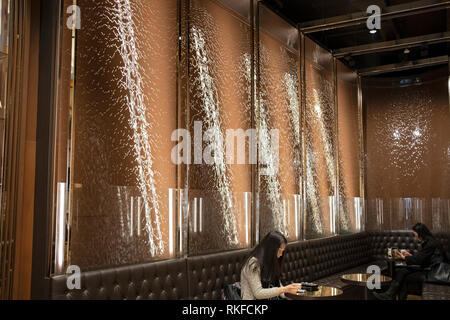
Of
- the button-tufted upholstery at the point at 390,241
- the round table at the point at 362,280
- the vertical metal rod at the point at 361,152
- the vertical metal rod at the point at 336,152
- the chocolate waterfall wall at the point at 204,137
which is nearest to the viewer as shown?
the chocolate waterfall wall at the point at 204,137

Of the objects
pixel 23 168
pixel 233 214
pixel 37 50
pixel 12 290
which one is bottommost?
pixel 12 290

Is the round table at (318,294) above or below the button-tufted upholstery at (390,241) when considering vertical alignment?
above

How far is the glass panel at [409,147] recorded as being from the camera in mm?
7434

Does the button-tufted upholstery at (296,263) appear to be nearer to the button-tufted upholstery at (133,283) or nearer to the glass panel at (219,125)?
the glass panel at (219,125)

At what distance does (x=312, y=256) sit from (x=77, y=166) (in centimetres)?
366

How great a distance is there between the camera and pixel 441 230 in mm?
7277

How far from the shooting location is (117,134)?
3.31 meters

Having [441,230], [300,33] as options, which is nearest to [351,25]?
[300,33]

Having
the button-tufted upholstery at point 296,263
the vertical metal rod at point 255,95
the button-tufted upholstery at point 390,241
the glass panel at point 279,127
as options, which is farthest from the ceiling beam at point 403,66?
the button-tufted upholstery at point 296,263

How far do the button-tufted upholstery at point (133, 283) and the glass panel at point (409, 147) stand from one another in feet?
17.6

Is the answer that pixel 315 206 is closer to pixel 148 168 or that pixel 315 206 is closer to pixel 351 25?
pixel 351 25

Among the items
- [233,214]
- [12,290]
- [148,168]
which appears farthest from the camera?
[233,214]

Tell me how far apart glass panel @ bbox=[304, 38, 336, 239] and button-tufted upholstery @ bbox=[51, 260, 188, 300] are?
286 cm

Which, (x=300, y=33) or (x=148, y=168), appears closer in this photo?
(x=148, y=168)
